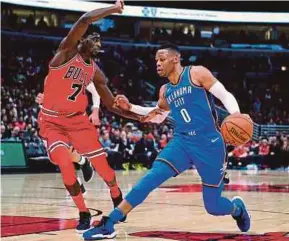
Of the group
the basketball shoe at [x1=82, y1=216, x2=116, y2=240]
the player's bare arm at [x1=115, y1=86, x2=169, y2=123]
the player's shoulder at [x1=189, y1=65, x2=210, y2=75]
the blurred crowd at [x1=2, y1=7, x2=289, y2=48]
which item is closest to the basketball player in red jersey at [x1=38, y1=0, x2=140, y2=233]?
the player's bare arm at [x1=115, y1=86, x2=169, y2=123]

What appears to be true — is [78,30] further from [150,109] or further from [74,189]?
[74,189]

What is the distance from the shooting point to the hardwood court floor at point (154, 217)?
5211mm

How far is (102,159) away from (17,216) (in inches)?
51.0

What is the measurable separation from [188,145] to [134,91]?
22.8m

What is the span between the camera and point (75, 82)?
19.5 feet

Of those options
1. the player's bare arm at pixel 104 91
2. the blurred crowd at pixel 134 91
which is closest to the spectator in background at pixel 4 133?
the blurred crowd at pixel 134 91

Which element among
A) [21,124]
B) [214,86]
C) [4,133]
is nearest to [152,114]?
[214,86]

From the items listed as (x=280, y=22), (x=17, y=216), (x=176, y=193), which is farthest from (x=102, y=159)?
(x=280, y=22)

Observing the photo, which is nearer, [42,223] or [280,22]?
Answer: [42,223]

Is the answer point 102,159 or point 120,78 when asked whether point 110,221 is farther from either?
point 120,78

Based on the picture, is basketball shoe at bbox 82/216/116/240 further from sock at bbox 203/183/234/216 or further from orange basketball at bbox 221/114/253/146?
orange basketball at bbox 221/114/253/146

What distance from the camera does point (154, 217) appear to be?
6.54 metres

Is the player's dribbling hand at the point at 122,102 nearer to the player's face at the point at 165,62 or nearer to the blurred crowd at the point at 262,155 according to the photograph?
the player's face at the point at 165,62

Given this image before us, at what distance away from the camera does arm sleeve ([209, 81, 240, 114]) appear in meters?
4.81
